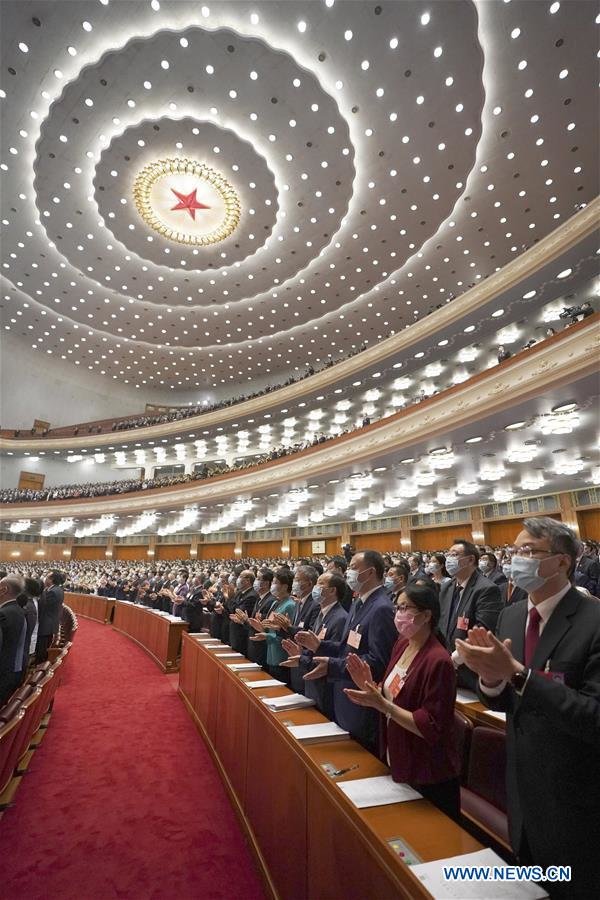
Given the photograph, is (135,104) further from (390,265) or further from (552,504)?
(552,504)

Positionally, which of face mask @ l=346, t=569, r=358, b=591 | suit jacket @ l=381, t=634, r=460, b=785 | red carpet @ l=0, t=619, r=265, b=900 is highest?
face mask @ l=346, t=569, r=358, b=591

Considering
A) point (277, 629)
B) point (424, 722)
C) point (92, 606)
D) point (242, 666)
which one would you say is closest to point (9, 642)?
point (242, 666)

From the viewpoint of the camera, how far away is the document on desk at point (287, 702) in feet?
8.06

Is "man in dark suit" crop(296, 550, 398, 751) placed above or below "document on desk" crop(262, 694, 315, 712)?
above

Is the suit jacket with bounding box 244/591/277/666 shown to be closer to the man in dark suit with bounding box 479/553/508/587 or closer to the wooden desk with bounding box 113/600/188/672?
the man in dark suit with bounding box 479/553/508/587

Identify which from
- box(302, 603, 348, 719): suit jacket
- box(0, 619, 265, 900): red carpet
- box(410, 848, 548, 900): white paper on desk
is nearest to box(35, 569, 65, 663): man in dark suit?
box(0, 619, 265, 900): red carpet

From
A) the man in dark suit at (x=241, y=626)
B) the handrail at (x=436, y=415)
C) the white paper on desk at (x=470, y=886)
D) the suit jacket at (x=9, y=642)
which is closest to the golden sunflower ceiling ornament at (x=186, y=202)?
the handrail at (x=436, y=415)

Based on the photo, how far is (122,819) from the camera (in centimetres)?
269

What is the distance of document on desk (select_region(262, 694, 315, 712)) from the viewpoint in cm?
246

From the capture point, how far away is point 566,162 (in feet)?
39.9

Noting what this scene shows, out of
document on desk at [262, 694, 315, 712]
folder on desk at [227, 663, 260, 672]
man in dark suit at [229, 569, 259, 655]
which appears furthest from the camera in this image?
man in dark suit at [229, 569, 259, 655]

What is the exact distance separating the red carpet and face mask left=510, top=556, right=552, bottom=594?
201 centimetres

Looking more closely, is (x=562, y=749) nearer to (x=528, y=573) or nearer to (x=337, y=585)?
(x=528, y=573)

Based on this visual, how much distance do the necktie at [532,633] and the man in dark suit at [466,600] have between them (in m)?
1.56
